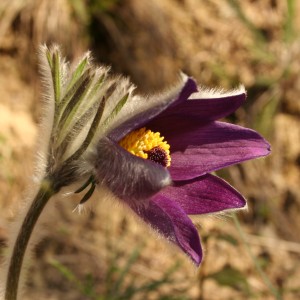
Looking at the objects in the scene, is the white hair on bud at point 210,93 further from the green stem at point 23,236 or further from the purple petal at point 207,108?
the green stem at point 23,236

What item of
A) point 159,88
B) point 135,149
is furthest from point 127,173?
point 159,88

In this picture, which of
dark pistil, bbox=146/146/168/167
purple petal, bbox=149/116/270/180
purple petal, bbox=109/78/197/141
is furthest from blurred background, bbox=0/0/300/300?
purple petal, bbox=109/78/197/141

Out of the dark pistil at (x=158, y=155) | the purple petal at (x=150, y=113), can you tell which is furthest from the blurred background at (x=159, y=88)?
the purple petal at (x=150, y=113)

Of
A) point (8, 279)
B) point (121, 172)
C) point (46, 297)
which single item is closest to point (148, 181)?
point (121, 172)

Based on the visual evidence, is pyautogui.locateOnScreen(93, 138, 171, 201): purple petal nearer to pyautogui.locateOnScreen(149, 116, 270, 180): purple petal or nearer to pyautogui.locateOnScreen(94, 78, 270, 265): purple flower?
pyautogui.locateOnScreen(94, 78, 270, 265): purple flower

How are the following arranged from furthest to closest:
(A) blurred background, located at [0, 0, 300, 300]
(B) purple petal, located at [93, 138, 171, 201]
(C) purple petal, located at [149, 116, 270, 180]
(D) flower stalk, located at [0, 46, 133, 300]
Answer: (A) blurred background, located at [0, 0, 300, 300], (C) purple petal, located at [149, 116, 270, 180], (D) flower stalk, located at [0, 46, 133, 300], (B) purple petal, located at [93, 138, 171, 201]

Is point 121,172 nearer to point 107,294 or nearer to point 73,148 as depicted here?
point 73,148
